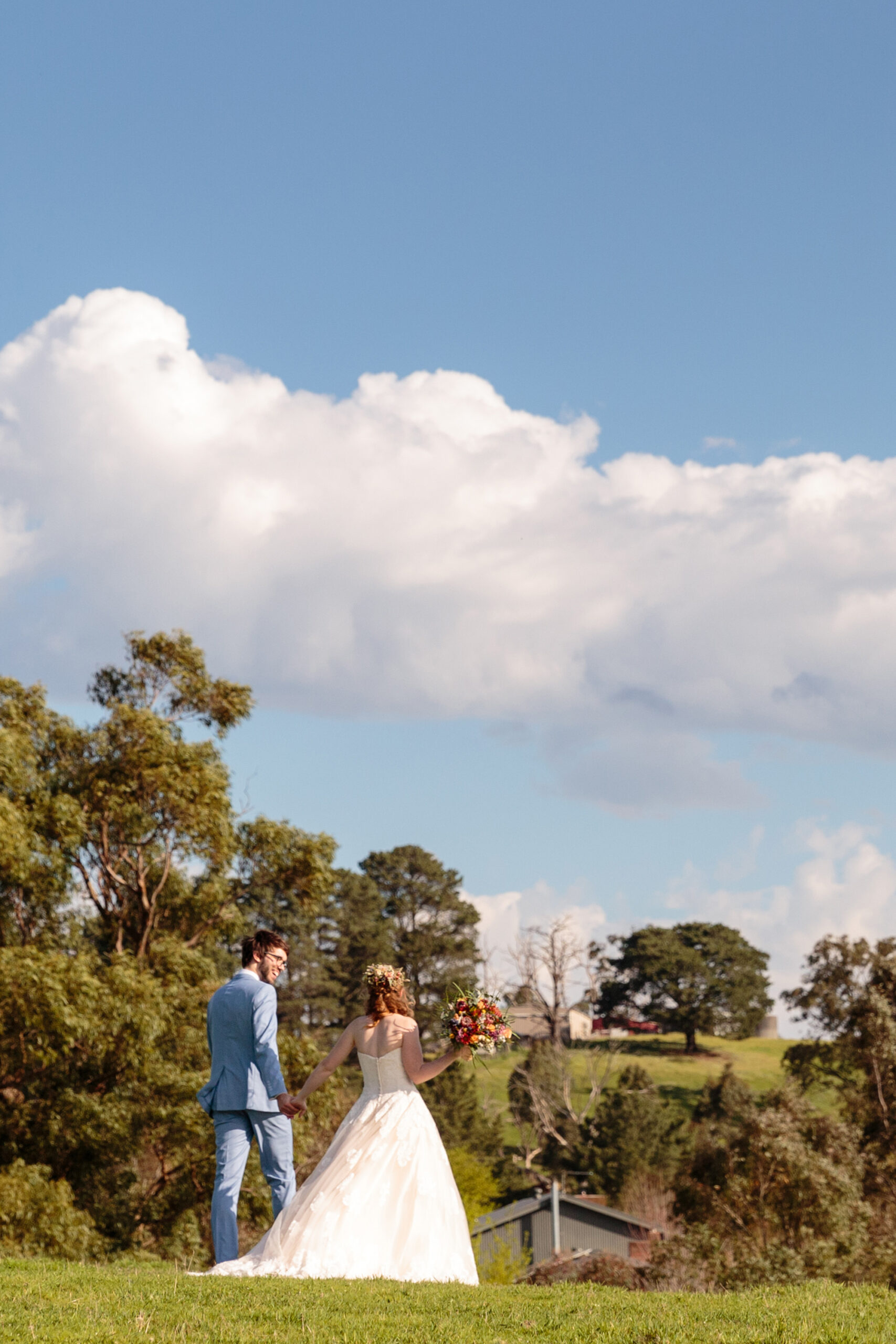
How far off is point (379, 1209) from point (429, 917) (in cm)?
5937

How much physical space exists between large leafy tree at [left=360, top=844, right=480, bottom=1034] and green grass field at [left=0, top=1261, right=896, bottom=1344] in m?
52.2

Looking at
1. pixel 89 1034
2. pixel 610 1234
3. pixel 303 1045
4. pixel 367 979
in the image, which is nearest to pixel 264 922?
pixel 610 1234

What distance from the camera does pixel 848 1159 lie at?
1054 inches

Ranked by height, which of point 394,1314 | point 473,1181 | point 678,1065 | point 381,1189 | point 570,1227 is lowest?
point 570,1227

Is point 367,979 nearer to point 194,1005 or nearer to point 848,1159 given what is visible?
point 194,1005

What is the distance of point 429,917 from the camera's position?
6744 centimetres

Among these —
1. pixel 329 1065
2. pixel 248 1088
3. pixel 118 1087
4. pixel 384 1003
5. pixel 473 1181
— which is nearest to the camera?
pixel 248 1088

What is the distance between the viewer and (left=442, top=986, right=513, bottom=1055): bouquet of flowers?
9406 millimetres

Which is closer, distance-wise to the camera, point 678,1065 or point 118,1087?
point 118,1087

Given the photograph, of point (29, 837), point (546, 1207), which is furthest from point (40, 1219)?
point (546, 1207)

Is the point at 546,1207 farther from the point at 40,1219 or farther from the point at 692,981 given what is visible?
the point at 692,981

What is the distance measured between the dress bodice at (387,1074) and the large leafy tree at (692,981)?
90.4 m

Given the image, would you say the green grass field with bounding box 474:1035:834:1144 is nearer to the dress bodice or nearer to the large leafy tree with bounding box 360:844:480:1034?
the large leafy tree with bounding box 360:844:480:1034

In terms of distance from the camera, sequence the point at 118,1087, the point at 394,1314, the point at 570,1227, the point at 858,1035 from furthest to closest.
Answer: the point at 570,1227, the point at 858,1035, the point at 118,1087, the point at 394,1314
